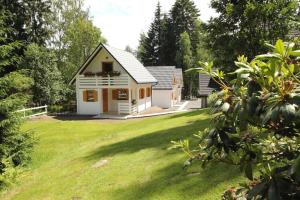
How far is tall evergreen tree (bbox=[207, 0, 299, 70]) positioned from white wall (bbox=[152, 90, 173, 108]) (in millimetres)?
23119

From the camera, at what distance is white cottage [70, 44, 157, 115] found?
105ft

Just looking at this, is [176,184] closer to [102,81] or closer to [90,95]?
[102,81]

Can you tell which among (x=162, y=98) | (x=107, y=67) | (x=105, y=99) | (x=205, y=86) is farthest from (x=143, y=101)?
(x=205, y=86)

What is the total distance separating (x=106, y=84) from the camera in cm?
3228

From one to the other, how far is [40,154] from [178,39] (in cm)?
5754

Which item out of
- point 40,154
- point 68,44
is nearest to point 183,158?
point 40,154

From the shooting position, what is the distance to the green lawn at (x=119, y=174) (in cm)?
778

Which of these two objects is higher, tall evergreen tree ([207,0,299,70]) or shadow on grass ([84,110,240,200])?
tall evergreen tree ([207,0,299,70])

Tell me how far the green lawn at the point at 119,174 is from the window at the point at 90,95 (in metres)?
15.9

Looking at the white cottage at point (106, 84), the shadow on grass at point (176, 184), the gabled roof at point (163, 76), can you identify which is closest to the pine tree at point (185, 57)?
the gabled roof at point (163, 76)

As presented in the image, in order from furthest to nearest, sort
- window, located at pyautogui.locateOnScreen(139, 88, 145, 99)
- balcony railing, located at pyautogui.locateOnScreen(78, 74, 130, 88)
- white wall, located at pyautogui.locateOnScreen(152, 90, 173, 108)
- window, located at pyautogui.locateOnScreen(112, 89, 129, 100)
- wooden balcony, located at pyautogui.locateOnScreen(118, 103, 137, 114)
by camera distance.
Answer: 1. white wall, located at pyautogui.locateOnScreen(152, 90, 173, 108)
2. window, located at pyautogui.locateOnScreen(139, 88, 145, 99)
3. window, located at pyautogui.locateOnScreen(112, 89, 129, 100)
4. wooden balcony, located at pyautogui.locateOnScreen(118, 103, 137, 114)
5. balcony railing, located at pyautogui.locateOnScreen(78, 74, 130, 88)

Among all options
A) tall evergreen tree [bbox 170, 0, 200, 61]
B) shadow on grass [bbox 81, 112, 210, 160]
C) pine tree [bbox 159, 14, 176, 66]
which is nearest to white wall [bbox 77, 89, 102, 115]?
shadow on grass [bbox 81, 112, 210, 160]

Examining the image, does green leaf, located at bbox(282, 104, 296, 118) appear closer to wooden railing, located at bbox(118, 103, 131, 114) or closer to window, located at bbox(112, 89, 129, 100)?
wooden railing, located at bbox(118, 103, 131, 114)

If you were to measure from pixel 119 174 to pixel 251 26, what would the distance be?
39.8 feet
